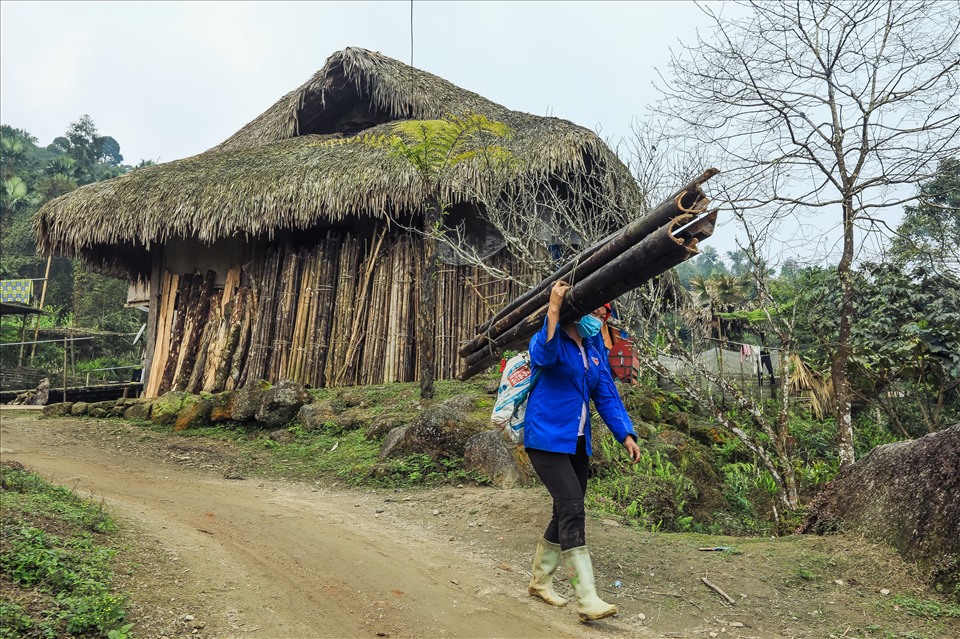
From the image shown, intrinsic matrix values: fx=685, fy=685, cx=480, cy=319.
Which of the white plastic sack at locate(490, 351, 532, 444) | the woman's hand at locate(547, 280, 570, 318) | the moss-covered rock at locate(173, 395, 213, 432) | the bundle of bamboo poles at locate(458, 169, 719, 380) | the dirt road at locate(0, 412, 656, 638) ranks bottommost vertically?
the dirt road at locate(0, 412, 656, 638)

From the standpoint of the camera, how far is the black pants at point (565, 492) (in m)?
3.33

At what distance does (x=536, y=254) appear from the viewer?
958 centimetres

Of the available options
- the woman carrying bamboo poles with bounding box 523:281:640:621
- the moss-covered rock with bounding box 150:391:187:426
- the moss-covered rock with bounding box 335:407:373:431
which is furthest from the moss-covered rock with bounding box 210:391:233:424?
the woman carrying bamboo poles with bounding box 523:281:640:621

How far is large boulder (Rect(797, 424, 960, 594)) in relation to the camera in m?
3.74

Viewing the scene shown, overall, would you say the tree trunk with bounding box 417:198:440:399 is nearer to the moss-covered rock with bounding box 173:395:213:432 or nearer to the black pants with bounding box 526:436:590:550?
the moss-covered rock with bounding box 173:395:213:432

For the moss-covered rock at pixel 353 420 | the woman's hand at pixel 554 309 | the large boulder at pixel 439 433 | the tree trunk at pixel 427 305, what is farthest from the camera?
the tree trunk at pixel 427 305

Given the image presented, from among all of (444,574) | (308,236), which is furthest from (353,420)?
(444,574)

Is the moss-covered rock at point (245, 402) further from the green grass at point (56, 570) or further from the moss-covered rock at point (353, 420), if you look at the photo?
the green grass at point (56, 570)

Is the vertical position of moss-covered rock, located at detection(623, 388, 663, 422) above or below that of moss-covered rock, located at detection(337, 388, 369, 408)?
above

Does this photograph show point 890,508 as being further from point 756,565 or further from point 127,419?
point 127,419

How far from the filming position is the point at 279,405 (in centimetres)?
883

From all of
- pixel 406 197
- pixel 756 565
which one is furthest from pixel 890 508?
pixel 406 197

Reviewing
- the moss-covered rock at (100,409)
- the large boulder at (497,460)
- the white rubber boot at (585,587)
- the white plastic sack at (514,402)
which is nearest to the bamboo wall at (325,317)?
the moss-covered rock at (100,409)

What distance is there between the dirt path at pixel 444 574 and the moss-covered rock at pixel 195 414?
3084 millimetres
